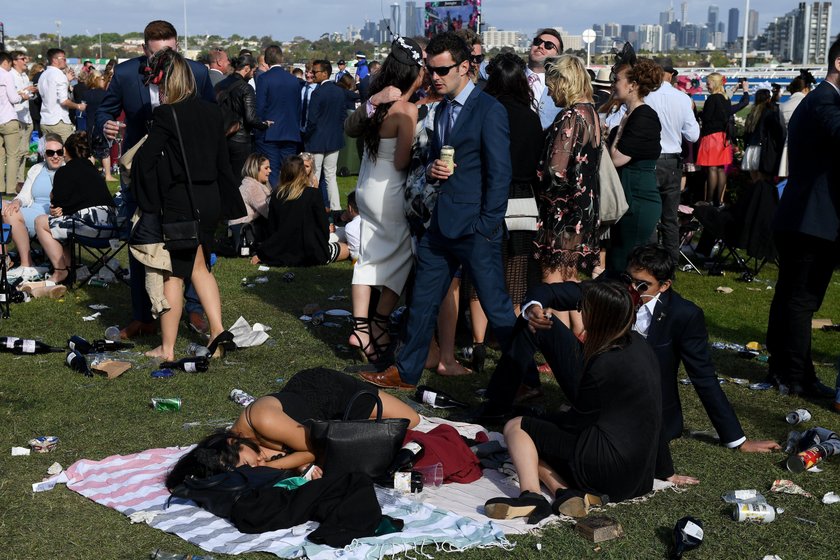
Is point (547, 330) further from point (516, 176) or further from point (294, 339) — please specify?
point (294, 339)

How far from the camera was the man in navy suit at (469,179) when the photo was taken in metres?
5.98

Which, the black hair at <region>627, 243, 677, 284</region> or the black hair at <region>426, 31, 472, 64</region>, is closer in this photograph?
the black hair at <region>627, 243, 677, 284</region>

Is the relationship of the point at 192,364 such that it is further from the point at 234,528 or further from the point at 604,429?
the point at 604,429

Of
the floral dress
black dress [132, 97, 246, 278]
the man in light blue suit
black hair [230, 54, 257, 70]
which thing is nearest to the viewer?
the floral dress

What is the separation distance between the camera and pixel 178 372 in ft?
22.3

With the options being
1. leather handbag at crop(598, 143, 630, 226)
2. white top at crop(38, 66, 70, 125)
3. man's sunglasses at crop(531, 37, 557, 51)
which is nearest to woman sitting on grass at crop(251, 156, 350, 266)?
man's sunglasses at crop(531, 37, 557, 51)

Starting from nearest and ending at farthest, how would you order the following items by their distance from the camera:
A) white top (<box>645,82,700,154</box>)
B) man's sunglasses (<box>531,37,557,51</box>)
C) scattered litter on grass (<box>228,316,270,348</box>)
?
scattered litter on grass (<box>228,316,270,348</box>) → man's sunglasses (<box>531,37,557,51</box>) → white top (<box>645,82,700,154</box>)

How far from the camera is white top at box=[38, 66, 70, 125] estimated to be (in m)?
15.9

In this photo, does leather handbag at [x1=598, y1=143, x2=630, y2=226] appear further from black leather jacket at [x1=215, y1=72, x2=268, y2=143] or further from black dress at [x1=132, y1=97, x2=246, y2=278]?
black leather jacket at [x1=215, y1=72, x2=268, y2=143]

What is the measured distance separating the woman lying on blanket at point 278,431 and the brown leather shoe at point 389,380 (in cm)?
135

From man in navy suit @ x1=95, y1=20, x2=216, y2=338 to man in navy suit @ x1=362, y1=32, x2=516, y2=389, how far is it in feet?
6.83

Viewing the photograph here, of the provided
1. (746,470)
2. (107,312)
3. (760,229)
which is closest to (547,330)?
(746,470)

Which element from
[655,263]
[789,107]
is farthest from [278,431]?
[789,107]

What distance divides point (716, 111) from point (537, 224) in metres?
7.65
